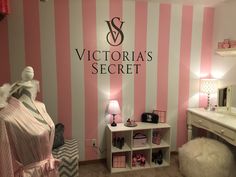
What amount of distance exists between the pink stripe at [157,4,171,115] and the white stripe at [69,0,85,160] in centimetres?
112

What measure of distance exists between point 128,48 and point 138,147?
1.37 m

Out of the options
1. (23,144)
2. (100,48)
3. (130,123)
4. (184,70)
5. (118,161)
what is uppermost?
(100,48)

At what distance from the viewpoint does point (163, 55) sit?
3016 millimetres

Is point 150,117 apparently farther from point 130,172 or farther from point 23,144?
point 23,144

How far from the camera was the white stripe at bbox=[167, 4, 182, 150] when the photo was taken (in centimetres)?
298

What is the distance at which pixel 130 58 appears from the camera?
2.90 m

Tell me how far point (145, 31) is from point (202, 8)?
957 mm

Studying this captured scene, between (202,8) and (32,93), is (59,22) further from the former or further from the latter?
(202,8)

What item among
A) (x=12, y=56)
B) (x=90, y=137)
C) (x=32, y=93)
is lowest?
(x=90, y=137)

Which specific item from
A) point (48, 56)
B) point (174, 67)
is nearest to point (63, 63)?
point (48, 56)

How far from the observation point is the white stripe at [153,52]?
9.49 feet

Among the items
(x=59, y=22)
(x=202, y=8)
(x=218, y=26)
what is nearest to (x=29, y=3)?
(x=59, y=22)

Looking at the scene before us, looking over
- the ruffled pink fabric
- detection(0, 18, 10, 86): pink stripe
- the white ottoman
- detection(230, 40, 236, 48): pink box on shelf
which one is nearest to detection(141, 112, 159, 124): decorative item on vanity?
the white ottoman

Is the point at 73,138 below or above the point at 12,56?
below
